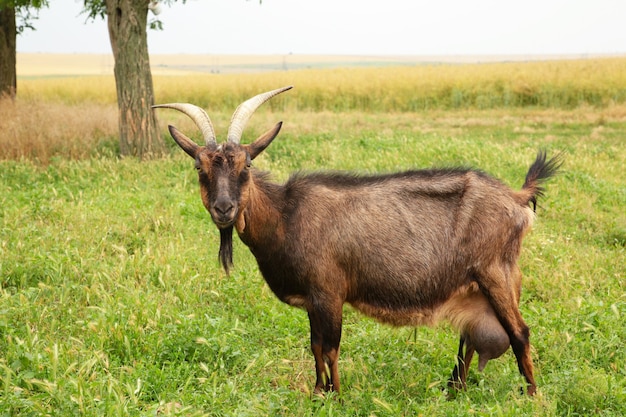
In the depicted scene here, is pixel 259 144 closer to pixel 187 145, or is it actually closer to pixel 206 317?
pixel 187 145

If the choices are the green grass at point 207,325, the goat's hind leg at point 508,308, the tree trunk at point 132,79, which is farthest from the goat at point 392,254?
the tree trunk at point 132,79

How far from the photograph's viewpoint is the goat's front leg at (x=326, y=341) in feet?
15.5

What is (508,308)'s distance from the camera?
15.6ft

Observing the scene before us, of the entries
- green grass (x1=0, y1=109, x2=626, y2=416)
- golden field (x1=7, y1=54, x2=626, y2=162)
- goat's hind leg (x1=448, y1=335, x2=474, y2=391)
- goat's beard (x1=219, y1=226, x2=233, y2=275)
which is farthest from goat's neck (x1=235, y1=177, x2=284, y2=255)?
golden field (x1=7, y1=54, x2=626, y2=162)

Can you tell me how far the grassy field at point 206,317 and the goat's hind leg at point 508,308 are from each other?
0.18m

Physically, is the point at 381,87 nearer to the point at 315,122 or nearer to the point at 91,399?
the point at 315,122

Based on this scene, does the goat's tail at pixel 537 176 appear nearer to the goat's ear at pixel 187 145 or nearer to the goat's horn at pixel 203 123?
the goat's horn at pixel 203 123

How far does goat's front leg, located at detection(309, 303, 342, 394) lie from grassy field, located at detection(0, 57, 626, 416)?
157mm

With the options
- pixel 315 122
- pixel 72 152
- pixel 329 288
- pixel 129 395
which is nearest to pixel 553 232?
pixel 329 288

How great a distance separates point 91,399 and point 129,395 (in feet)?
1.38

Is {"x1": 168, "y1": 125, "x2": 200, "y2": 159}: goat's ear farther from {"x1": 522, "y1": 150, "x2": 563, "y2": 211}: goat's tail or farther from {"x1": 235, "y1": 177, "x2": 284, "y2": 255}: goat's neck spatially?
{"x1": 522, "y1": 150, "x2": 563, "y2": 211}: goat's tail

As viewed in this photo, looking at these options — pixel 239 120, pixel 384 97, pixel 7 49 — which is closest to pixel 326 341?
pixel 239 120

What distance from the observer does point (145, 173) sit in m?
11.2

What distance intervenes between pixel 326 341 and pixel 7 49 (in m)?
16.8
